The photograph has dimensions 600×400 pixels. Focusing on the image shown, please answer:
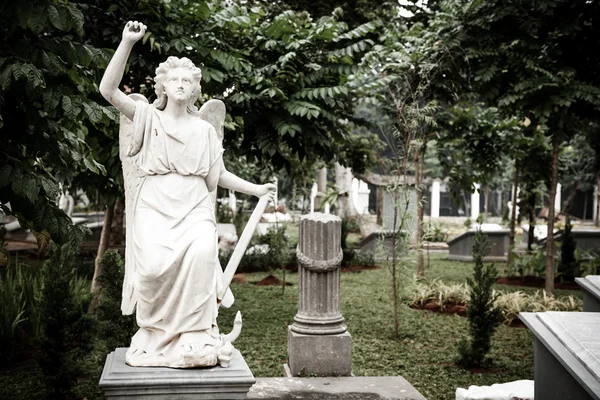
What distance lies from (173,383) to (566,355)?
2.73 m

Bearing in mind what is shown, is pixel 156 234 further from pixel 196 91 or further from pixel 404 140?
pixel 404 140

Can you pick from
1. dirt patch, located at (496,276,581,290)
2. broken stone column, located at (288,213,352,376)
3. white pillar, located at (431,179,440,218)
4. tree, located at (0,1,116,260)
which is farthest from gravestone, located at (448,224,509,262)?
white pillar, located at (431,179,440,218)

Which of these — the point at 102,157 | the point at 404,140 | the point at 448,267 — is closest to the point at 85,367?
the point at 102,157

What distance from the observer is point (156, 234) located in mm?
4637

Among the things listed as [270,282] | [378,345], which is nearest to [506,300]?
[378,345]

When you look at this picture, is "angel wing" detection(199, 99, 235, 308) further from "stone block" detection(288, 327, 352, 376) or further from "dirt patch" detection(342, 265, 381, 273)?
"dirt patch" detection(342, 265, 381, 273)

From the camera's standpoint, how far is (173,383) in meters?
4.34

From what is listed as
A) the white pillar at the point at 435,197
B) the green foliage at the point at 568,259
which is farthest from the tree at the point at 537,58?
the white pillar at the point at 435,197

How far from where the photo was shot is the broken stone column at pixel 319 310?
7441 mm

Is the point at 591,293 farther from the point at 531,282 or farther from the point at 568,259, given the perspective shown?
the point at 568,259

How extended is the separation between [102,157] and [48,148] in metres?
2.89

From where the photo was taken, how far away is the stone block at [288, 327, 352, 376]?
24.3 ft

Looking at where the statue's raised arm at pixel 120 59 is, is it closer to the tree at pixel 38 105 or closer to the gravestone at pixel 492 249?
the tree at pixel 38 105

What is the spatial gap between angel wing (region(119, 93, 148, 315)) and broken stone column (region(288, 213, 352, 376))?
2970mm
